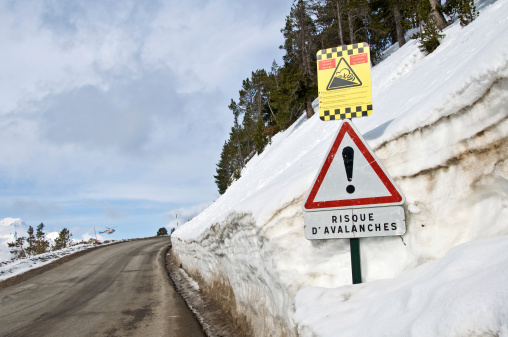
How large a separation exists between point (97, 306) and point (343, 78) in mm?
8087

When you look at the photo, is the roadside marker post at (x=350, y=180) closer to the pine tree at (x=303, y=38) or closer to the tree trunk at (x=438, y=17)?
the tree trunk at (x=438, y=17)

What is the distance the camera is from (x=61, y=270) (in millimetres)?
16156

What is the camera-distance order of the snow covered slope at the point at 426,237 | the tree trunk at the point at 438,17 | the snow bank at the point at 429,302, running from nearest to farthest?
the snow bank at the point at 429,302 → the snow covered slope at the point at 426,237 → the tree trunk at the point at 438,17

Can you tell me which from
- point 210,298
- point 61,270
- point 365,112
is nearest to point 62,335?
point 210,298

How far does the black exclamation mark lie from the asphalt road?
417 cm

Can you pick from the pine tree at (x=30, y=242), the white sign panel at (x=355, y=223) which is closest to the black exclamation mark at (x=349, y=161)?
the white sign panel at (x=355, y=223)

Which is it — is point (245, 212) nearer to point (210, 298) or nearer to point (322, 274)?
point (322, 274)

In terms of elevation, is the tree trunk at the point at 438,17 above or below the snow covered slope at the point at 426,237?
above

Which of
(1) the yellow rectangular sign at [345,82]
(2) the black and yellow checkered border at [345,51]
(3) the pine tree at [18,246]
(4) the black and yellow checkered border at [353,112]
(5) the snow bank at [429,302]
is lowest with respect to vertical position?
(3) the pine tree at [18,246]

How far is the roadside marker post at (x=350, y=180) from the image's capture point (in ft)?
10.9

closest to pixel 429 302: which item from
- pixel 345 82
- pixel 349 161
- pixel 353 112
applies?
pixel 349 161

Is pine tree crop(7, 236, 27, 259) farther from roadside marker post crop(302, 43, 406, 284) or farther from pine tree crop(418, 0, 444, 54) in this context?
roadside marker post crop(302, 43, 406, 284)

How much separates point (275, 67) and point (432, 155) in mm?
50114

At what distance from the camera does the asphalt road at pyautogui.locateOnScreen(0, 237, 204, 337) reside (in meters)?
6.69
